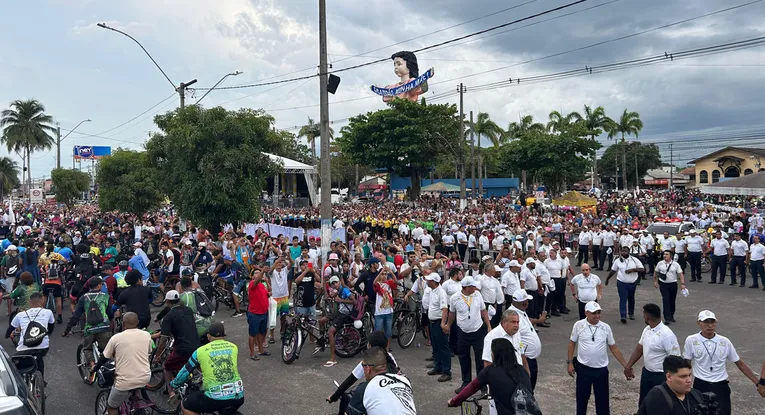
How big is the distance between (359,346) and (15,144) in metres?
66.5

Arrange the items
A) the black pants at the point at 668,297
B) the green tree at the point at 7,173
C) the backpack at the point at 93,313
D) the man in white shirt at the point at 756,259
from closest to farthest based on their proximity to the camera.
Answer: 1. the backpack at the point at 93,313
2. the black pants at the point at 668,297
3. the man in white shirt at the point at 756,259
4. the green tree at the point at 7,173

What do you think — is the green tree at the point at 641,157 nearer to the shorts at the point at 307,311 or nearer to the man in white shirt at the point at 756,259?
the man in white shirt at the point at 756,259

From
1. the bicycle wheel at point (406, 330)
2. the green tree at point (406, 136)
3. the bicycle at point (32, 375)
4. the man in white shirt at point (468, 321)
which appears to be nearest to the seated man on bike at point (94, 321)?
the bicycle at point (32, 375)

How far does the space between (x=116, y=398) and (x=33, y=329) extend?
248 cm

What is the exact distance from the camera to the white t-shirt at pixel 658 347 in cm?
581

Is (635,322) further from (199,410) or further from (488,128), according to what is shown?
(488,128)

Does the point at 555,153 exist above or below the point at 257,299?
above

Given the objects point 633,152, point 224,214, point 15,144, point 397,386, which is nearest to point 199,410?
point 397,386

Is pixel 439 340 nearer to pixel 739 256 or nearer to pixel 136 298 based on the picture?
pixel 136 298

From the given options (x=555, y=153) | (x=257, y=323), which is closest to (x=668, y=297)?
(x=257, y=323)

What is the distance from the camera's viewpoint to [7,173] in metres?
74.2

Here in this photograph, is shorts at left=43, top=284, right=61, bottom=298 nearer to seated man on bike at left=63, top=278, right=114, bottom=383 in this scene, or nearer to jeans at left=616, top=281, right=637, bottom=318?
seated man on bike at left=63, top=278, right=114, bottom=383

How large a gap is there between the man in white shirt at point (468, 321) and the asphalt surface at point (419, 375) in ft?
2.00

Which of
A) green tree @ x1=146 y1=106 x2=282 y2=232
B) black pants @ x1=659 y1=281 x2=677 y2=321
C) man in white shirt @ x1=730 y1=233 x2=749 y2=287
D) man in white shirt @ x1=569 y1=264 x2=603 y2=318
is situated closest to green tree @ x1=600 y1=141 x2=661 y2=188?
man in white shirt @ x1=730 y1=233 x2=749 y2=287
